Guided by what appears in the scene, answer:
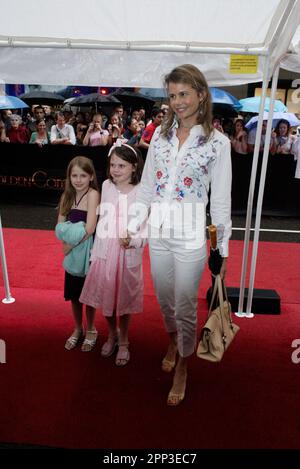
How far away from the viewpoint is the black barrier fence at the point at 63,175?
23.8 ft

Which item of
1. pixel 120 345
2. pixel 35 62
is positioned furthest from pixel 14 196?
pixel 120 345

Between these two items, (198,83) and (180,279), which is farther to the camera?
(180,279)

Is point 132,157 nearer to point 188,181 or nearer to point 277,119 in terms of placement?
point 188,181

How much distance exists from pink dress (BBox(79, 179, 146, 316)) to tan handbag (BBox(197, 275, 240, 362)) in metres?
0.70

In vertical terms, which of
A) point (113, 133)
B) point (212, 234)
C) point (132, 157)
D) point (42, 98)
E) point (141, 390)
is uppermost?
point (42, 98)

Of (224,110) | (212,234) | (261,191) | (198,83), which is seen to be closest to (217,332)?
(212,234)

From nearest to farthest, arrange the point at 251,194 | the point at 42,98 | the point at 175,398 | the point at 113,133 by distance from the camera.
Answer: the point at 175,398 < the point at 251,194 < the point at 113,133 < the point at 42,98

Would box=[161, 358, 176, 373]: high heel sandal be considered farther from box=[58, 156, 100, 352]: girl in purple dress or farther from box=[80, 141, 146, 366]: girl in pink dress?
box=[58, 156, 100, 352]: girl in purple dress

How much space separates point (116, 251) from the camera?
2570 millimetres

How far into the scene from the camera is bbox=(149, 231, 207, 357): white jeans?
215 centimetres

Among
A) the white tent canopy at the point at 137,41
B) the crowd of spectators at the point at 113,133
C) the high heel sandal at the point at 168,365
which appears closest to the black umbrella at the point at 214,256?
the high heel sandal at the point at 168,365

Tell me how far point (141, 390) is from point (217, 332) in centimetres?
74

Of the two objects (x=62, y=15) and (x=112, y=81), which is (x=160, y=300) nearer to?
(x=112, y=81)

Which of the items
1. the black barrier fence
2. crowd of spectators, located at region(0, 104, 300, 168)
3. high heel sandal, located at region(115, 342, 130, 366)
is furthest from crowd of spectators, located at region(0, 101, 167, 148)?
high heel sandal, located at region(115, 342, 130, 366)
